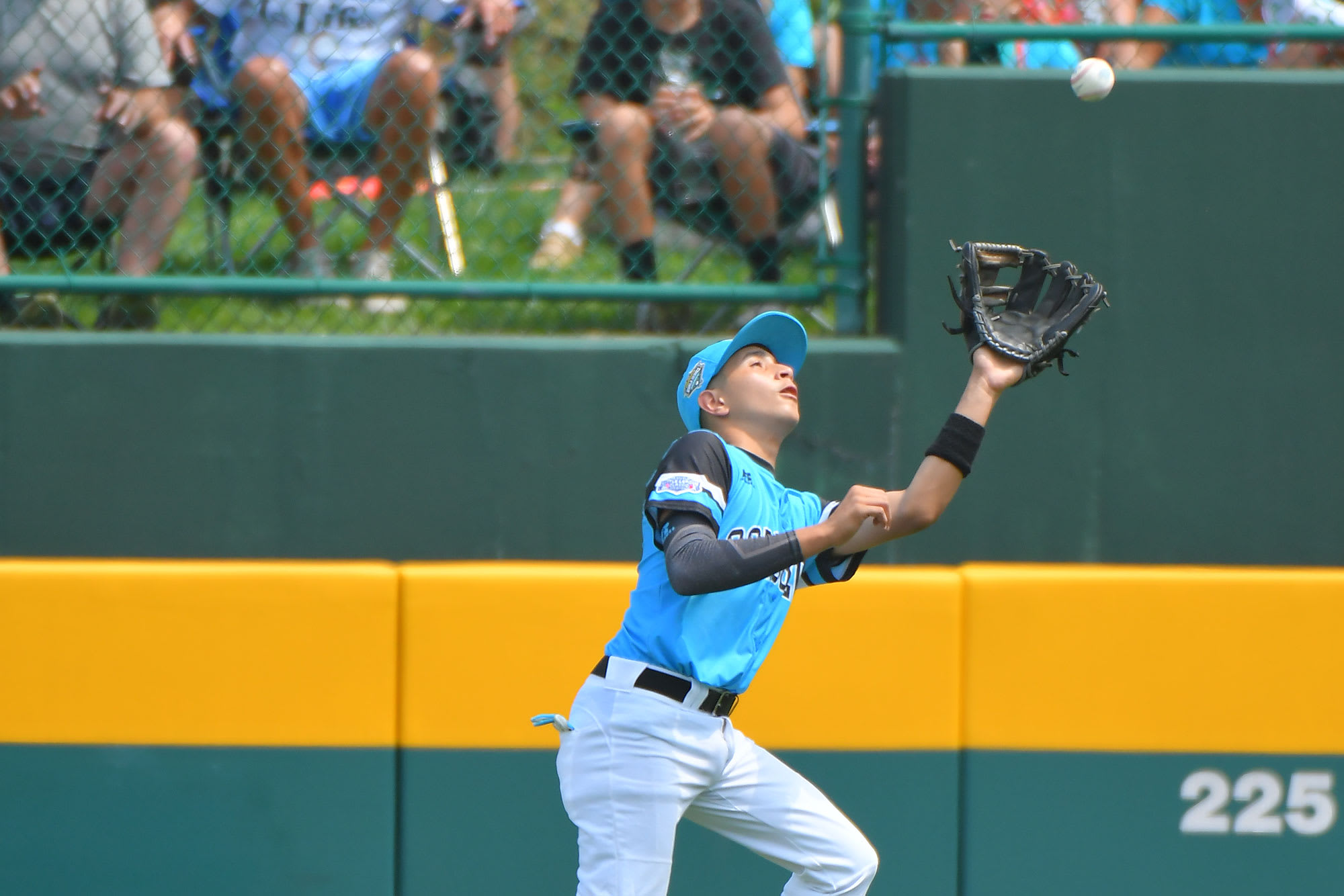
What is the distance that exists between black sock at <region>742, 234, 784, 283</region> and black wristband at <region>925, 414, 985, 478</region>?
2101 millimetres

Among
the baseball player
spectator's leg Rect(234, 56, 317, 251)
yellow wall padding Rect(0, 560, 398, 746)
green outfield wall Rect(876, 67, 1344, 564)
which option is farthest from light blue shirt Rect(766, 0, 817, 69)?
yellow wall padding Rect(0, 560, 398, 746)

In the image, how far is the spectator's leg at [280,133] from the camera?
15.8 feet

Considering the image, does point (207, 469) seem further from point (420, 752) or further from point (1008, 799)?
point (1008, 799)

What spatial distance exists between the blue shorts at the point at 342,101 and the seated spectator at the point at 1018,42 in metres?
1.97

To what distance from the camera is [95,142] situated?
4.81m

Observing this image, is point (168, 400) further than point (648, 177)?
No

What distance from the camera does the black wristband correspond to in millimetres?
2867

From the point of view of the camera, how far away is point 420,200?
4.96m

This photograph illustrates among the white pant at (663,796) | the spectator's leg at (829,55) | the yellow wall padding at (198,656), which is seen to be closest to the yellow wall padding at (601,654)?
the yellow wall padding at (198,656)

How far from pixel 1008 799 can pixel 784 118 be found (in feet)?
7.64

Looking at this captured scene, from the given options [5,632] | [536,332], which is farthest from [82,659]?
[536,332]

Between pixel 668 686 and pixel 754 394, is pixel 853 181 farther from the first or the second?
pixel 668 686

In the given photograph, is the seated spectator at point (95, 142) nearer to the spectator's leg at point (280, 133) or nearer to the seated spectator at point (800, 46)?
the spectator's leg at point (280, 133)

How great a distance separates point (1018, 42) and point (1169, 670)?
6.90 ft
